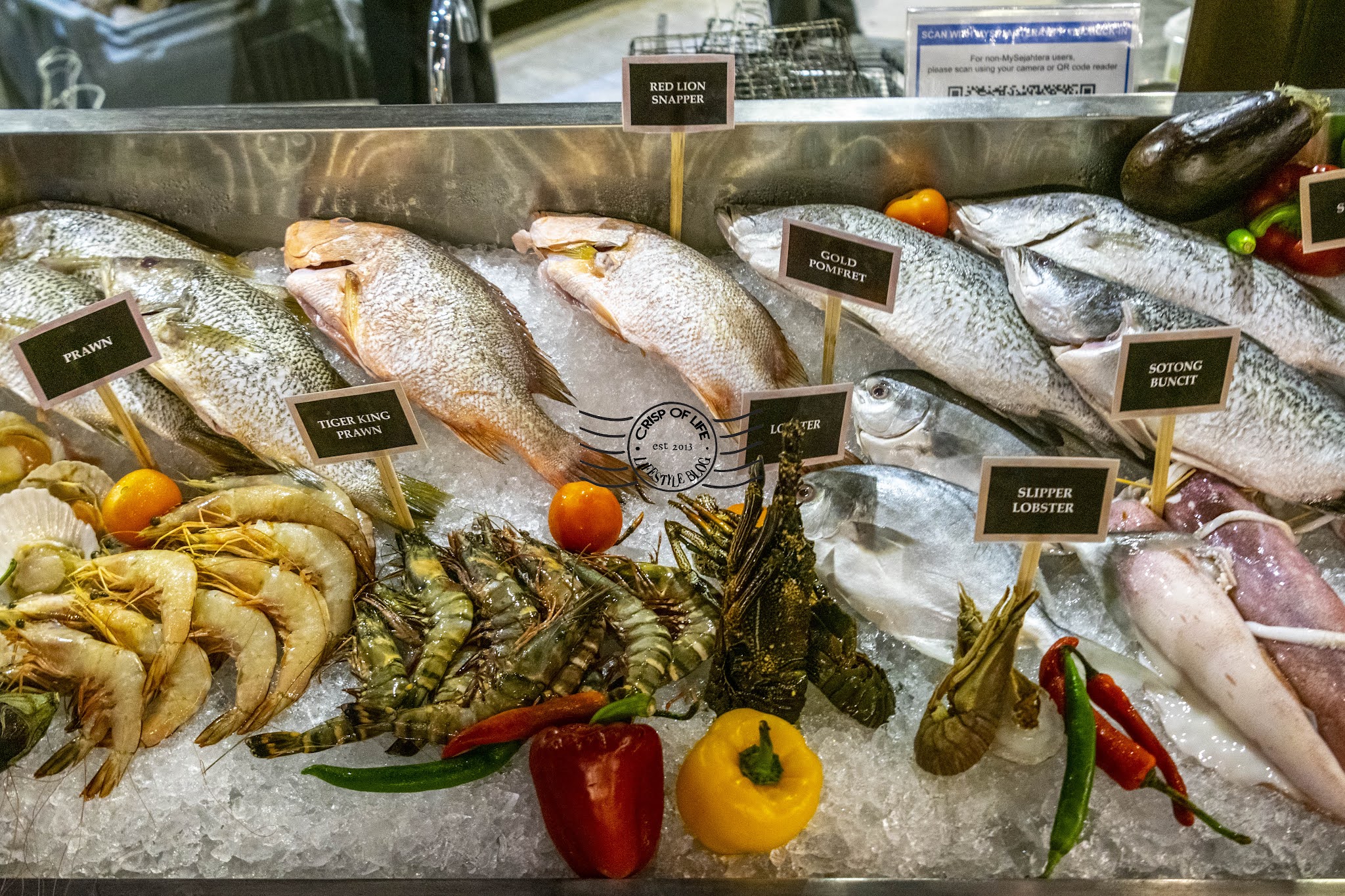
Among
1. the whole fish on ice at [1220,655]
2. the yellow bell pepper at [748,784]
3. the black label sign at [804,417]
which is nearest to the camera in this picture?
the yellow bell pepper at [748,784]

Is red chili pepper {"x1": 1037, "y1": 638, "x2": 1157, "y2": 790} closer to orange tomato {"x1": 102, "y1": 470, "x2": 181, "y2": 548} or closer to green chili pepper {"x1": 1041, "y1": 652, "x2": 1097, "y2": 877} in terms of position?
green chili pepper {"x1": 1041, "y1": 652, "x2": 1097, "y2": 877}

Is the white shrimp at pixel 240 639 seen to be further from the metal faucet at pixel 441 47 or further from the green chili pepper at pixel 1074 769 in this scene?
the metal faucet at pixel 441 47

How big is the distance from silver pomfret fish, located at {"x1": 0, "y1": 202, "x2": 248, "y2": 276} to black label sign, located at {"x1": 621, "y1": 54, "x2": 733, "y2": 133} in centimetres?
100

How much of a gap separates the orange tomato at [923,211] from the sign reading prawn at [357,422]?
46.7 inches

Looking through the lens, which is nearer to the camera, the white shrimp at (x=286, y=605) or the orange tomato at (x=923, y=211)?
the white shrimp at (x=286, y=605)

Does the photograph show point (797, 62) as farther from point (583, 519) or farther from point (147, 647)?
point (147, 647)

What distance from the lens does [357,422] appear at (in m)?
1.46

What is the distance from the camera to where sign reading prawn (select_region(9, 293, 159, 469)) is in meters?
1.48

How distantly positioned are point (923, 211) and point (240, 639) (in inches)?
63.0

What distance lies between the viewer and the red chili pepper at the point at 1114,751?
124 centimetres

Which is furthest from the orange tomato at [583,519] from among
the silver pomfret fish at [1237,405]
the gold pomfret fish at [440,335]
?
the silver pomfret fish at [1237,405]

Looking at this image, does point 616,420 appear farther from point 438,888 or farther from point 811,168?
point 438,888

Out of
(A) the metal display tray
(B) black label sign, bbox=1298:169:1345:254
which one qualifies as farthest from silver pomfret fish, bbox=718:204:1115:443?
(B) black label sign, bbox=1298:169:1345:254

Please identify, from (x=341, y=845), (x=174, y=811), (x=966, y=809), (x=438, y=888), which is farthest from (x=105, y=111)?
(x=966, y=809)
